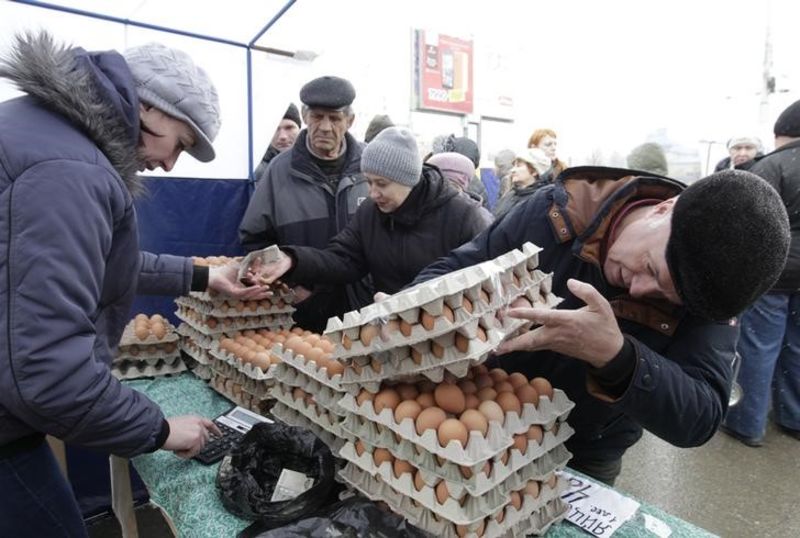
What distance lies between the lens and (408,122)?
12672 millimetres

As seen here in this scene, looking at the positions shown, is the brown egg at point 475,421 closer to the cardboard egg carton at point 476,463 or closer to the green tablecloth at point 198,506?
the cardboard egg carton at point 476,463

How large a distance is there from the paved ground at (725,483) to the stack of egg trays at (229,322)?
243 cm

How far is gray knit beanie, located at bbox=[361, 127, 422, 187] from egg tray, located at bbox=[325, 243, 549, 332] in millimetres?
1086

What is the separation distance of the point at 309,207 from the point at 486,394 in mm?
1978

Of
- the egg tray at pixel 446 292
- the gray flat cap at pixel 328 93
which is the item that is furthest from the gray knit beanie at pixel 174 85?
the gray flat cap at pixel 328 93

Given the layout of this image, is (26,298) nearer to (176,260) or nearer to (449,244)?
(176,260)

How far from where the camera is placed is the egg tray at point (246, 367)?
6.14 ft

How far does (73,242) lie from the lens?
1.03m

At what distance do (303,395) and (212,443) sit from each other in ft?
1.08

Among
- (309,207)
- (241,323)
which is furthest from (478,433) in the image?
(309,207)

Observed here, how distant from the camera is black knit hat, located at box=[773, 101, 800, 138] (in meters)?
3.46

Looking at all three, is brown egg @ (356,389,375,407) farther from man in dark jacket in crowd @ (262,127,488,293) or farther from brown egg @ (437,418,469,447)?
man in dark jacket in crowd @ (262,127,488,293)

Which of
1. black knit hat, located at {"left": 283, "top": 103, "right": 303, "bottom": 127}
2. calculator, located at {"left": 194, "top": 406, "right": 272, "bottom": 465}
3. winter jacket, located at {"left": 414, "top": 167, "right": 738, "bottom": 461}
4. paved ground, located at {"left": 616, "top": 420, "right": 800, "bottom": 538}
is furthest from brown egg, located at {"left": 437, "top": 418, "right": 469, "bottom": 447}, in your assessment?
black knit hat, located at {"left": 283, "top": 103, "right": 303, "bottom": 127}

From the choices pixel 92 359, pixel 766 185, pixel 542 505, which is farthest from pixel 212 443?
pixel 766 185
